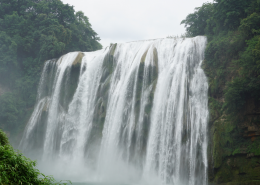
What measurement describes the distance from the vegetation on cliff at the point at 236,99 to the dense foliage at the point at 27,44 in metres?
19.2

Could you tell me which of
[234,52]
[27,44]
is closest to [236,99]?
[234,52]

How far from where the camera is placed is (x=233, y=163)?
46.2ft

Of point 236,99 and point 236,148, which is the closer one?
point 236,99

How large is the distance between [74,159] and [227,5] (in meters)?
18.6

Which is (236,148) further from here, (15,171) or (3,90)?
(3,90)

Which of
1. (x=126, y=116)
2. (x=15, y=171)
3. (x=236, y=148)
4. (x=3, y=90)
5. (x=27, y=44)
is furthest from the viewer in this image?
(x=27, y=44)

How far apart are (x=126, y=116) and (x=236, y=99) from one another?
8.83 meters

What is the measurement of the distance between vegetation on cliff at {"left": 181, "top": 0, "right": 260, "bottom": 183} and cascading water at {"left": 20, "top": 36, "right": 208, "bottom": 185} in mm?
901

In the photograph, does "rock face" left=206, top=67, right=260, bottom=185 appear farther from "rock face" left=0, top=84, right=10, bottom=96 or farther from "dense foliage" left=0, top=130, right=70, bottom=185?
"rock face" left=0, top=84, right=10, bottom=96

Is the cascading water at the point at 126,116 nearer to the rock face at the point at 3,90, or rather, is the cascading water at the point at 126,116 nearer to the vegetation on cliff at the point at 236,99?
the vegetation on cliff at the point at 236,99

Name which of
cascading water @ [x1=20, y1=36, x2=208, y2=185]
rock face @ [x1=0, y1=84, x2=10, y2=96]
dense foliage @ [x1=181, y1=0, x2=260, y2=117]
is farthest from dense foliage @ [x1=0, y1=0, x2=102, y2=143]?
dense foliage @ [x1=181, y1=0, x2=260, y2=117]

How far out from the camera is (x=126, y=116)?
19.2m

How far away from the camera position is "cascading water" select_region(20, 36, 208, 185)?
15953 millimetres

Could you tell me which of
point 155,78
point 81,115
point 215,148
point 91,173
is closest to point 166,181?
point 215,148
